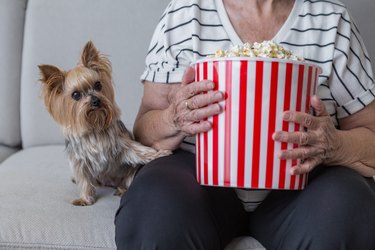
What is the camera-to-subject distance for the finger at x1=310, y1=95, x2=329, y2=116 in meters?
0.80

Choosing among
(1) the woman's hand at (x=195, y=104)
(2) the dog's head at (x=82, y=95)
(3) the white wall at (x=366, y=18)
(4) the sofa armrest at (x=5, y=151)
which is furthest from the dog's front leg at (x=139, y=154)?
(3) the white wall at (x=366, y=18)

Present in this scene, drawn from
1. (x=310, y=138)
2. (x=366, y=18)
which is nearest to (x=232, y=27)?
(x=310, y=138)

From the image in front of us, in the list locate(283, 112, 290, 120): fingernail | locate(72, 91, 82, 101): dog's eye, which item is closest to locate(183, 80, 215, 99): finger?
locate(283, 112, 290, 120): fingernail

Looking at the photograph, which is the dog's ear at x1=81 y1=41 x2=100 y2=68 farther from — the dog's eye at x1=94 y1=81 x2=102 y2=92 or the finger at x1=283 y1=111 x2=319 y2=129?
the finger at x1=283 y1=111 x2=319 y2=129

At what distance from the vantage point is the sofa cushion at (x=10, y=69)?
5.70 ft

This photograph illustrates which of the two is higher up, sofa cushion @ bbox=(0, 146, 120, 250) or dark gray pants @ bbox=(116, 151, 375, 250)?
dark gray pants @ bbox=(116, 151, 375, 250)

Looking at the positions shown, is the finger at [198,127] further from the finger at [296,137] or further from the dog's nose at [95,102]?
the dog's nose at [95,102]

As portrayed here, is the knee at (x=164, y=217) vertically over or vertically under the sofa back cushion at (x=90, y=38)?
under

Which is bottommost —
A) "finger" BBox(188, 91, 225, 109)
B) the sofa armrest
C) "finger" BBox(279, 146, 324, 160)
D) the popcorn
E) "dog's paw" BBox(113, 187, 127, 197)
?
the sofa armrest

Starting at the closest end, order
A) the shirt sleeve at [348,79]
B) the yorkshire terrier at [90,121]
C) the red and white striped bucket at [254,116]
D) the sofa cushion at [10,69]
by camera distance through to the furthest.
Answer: the red and white striped bucket at [254,116], the shirt sleeve at [348,79], the yorkshire terrier at [90,121], the sofa cushion at [10,69]

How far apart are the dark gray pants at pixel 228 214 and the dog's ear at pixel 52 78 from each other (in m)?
0.42

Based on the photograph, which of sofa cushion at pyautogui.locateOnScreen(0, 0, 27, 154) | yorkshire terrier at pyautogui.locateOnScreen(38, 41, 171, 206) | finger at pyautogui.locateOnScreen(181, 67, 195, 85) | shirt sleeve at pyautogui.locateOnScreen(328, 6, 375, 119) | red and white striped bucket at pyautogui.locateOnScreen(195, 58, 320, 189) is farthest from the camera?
sofa cushion at pyautogui.locateOnScreen(0, 0, 27, 154)

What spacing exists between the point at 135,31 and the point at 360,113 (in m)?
0.90

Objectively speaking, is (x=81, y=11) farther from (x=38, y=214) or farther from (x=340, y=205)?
(x=340, y=205)
